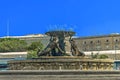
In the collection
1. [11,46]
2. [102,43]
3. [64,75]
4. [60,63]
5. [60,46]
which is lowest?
[64,75]

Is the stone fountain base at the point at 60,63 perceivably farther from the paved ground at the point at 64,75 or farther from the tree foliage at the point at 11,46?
the tree foliage at the point at 11,46

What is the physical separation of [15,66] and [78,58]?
389 centimetres

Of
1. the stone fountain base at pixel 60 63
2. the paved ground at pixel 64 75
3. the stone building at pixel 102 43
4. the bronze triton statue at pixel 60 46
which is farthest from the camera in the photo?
the stone building at pixel 102 43

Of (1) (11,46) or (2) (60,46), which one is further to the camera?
(1) (11,46)

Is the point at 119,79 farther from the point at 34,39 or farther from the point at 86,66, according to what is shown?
the point at 34,39

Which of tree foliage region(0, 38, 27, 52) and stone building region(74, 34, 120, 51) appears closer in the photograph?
tree foliage region(0, 38, 27, 52)

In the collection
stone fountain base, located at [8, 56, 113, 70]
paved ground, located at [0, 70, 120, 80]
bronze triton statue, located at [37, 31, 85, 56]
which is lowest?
paved ground, located at [0, 70, 120, 80]

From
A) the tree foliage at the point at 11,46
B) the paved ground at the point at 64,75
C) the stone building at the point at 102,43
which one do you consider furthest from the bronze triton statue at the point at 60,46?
the stone building at the point at 102,43

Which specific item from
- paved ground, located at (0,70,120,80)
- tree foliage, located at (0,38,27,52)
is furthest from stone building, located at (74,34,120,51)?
paved ground, located at (0,70,120,80)

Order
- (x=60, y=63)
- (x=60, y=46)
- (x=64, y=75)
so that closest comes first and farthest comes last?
(x=64, y=75)
(x=60, y=63)
(x=60, y=46)

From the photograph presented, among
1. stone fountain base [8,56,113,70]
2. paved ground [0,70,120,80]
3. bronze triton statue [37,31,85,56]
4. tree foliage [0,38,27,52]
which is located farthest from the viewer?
tree foliage [0,38,27,52]

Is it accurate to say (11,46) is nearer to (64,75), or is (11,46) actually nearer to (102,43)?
(102,43)

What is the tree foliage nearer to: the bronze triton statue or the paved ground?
the bronze triton statue

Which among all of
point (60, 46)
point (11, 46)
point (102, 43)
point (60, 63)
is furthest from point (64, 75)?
point (102, 43)
